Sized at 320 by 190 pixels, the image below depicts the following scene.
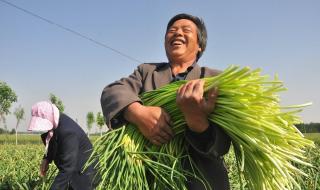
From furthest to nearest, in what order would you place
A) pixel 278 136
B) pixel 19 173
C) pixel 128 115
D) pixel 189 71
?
pixel 19 173 < pixel 189 71 < pixel 128 115 < pixel 278 136

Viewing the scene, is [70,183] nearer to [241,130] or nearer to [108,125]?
[108,125]

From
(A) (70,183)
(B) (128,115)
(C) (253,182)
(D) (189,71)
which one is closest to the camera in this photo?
(C) (253,182)

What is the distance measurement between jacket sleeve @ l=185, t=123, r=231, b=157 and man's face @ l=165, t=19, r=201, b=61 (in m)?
0.41

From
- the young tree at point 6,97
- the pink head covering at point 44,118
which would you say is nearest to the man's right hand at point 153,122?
the pink head covering at point 44,118

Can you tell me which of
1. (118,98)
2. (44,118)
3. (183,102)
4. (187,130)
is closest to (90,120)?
(44,118)

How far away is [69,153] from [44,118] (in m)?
0.32

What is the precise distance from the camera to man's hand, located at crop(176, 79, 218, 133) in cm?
149

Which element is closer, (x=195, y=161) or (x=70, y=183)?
(x=195, y=161)

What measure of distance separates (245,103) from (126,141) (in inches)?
18.7

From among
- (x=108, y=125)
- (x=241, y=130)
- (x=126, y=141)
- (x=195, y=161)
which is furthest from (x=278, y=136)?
(x=108, y=125)

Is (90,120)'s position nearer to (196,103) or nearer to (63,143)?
(63,143)

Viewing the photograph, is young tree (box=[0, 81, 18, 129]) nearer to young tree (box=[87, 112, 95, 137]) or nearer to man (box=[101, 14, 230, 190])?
young tree (box=[87, 112, 95, 137])

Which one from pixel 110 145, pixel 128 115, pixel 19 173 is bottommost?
pixel 19 173

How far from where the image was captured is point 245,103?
4.83 feet
